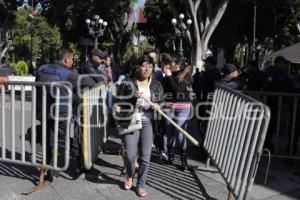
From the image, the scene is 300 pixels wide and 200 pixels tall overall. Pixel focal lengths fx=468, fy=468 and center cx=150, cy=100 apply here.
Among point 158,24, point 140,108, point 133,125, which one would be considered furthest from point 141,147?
point 158,24

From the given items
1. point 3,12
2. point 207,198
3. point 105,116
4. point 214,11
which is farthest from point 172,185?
point 3,12

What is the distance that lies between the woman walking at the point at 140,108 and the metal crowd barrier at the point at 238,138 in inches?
32.4

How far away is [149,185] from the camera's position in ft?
19.0

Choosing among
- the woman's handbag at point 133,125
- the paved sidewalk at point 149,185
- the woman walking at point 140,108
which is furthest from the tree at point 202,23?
the woman's handbag at point 133,125

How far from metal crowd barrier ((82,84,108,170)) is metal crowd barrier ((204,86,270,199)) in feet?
4.93

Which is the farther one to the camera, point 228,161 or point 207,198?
point 207,198

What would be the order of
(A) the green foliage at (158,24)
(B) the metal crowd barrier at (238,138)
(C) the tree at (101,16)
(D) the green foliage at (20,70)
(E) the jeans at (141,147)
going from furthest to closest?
(A) the green foliage at (158,24) < (D) the green foliage at (20,70) < (C) the tree at (101,16) < (E) the jeans at (141,147) < (B) the metal crowd barrier at (238,138)

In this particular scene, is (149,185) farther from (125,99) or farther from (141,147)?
(125,99)

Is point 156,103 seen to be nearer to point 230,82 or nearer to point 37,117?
point 37,117

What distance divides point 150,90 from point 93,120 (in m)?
0.92

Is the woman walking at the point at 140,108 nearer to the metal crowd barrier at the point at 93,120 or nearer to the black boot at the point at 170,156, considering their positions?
the metal crowd barrier at the point at 93,120

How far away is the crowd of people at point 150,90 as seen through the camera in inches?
210

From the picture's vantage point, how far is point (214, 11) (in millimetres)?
23828

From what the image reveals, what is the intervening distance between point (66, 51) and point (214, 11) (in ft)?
62.0
